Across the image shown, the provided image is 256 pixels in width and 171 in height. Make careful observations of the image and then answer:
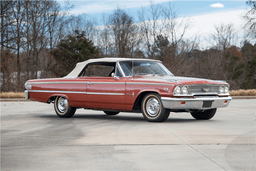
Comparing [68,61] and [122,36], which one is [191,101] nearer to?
[68,61]

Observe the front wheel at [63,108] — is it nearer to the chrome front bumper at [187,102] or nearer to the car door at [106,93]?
the car door at [106,93]

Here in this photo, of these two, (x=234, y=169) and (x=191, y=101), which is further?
(x=191, y=101)

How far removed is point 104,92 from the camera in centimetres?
999

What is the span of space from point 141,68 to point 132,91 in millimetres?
926

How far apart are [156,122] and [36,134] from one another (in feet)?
10.2

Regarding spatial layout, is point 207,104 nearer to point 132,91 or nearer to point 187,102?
point 187,102

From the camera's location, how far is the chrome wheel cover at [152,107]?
912 centimetres

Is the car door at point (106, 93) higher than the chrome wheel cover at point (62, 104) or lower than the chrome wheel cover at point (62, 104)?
higher

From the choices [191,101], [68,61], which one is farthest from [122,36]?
[191,101]

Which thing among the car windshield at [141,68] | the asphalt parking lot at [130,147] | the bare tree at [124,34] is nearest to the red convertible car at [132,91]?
the car windshield at [141,68]

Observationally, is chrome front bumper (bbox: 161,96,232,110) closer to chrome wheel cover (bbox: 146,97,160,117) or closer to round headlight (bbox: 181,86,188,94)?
round headlight (bbox: 181,86,188,94)

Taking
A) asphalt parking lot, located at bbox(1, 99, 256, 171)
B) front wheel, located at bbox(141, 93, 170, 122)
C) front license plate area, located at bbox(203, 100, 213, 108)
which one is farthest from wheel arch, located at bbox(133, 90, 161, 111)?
front license plate area, located at bbox(203, 100, 213, 108)

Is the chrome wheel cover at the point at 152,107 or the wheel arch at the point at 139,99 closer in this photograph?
the chrome wheel cover at the point at 152,107

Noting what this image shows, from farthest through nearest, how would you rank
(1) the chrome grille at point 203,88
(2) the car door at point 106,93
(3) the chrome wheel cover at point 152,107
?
1. (2) the car door at point 106,93
2. (3) the chrome wheel cover at point 152,107
3. (1) the chrome grille at point 203,88
